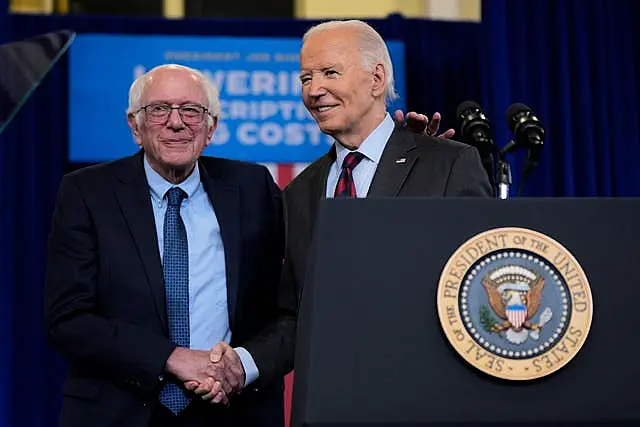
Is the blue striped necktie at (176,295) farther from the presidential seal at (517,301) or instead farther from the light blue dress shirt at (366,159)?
the presidential seal at (517,301)

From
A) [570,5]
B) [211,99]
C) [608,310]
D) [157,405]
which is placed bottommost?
[157,405]

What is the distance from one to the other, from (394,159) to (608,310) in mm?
803

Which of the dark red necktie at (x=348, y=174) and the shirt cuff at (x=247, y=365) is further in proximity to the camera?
the shirt cuff at (x=247, y=365)

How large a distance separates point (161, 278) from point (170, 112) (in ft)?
1.17

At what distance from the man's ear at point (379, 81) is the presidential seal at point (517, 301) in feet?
2.97

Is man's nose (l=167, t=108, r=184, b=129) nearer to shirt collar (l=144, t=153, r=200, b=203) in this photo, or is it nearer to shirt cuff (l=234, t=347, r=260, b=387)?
shirt collar (l=144, t=153, r=200, b=203)

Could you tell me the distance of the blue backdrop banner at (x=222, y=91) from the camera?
536 centimetres

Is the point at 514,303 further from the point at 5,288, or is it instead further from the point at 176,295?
the point at 5,288

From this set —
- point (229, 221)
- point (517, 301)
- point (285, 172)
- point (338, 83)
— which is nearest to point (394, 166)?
point (338, 83)

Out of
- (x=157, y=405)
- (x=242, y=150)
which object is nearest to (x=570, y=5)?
(x=242, y=150)

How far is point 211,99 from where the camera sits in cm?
223

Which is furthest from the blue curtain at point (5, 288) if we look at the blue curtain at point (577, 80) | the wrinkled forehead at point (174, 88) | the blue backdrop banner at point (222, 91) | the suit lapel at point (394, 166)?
the suit lapel at point (394, 166)

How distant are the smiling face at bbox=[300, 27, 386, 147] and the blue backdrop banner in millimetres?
3520

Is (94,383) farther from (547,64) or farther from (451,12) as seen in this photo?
(451,12)
